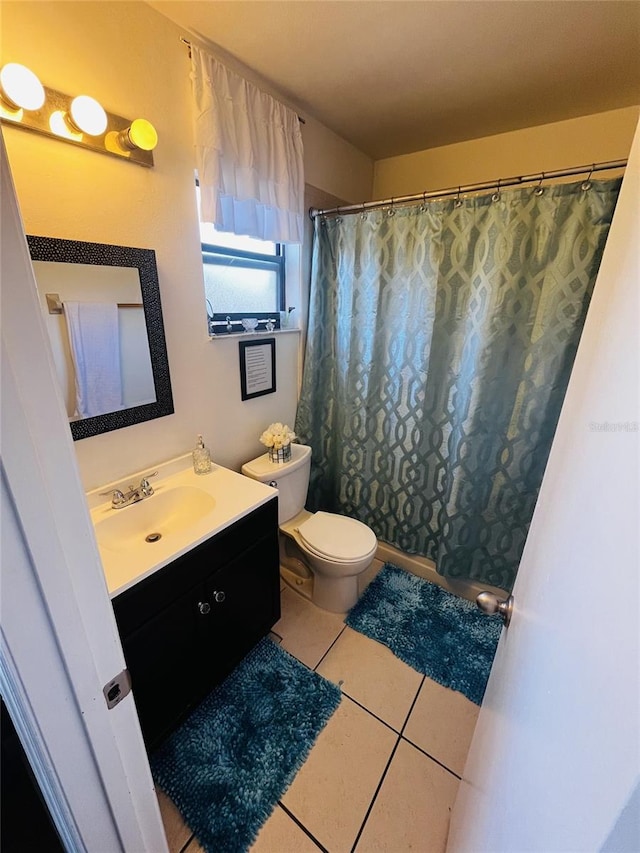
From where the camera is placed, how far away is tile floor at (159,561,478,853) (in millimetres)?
1052

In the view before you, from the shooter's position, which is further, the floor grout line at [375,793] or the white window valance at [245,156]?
the white window valance at [245,156]

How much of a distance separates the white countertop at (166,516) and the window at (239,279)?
68 centimetres

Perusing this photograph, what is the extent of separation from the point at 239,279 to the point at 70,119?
0.83 metres

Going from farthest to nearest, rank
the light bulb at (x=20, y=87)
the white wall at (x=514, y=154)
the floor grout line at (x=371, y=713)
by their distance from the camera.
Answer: the white wall at (x=514, y=154), the floor grout line at (x=371, y=713), the light bulb at (x=20, y=87)

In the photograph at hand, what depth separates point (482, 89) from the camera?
148cm

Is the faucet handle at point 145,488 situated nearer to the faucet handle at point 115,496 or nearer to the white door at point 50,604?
the faucet handle at point 115,496

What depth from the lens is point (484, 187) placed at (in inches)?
57.1

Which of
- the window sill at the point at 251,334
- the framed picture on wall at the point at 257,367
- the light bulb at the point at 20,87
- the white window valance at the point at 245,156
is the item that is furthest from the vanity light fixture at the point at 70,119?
the framed picture on wall at the point at 257,367

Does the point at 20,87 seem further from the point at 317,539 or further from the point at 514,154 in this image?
the point at 514,154

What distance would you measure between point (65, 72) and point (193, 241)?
54 centimetres

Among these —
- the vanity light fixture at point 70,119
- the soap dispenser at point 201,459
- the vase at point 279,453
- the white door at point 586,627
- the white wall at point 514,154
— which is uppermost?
the white wall at point 514,154

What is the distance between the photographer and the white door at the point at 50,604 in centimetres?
38

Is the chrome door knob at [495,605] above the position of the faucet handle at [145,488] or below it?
above

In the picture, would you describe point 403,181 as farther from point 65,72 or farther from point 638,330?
point 638,330
